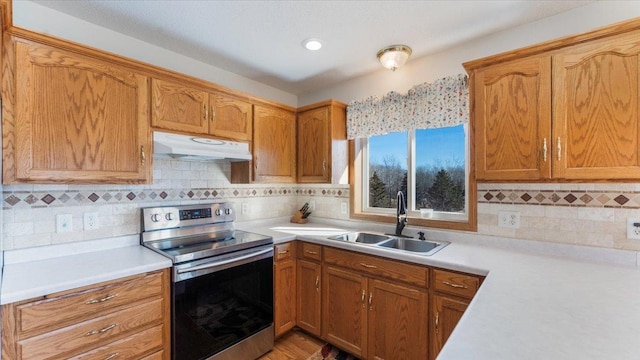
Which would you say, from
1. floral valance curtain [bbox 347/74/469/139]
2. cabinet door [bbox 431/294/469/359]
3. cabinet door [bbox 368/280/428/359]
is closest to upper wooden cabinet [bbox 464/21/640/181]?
floral valance curtain [bbox 347/74/469/139]

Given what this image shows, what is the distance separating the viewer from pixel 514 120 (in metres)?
1.66

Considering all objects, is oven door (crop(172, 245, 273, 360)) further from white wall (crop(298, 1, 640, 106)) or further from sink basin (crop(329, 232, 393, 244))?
white wall (crop(298, 1, 640, 106))

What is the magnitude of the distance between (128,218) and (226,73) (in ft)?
4.88

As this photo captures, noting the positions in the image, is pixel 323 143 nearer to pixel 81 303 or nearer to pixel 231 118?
pixel 231 118

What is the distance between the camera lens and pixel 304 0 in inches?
64.1

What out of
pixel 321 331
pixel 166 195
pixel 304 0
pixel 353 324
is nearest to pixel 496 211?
pixel 353 324

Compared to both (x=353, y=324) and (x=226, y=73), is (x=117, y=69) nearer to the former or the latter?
(x=226, y=73)

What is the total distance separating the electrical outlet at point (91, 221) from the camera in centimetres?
185

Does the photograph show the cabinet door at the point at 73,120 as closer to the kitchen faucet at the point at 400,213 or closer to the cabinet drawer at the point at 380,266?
the cabinet drawer at the point at 380,266

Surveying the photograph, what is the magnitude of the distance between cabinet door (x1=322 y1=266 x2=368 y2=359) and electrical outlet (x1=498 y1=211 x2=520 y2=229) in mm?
1035

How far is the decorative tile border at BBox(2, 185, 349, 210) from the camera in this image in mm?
1650

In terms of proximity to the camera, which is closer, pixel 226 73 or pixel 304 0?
pixel 304 0

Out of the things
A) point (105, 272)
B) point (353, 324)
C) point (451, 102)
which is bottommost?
point (353, 324)

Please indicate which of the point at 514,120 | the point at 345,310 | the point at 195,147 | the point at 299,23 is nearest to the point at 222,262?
the point at 195,147
